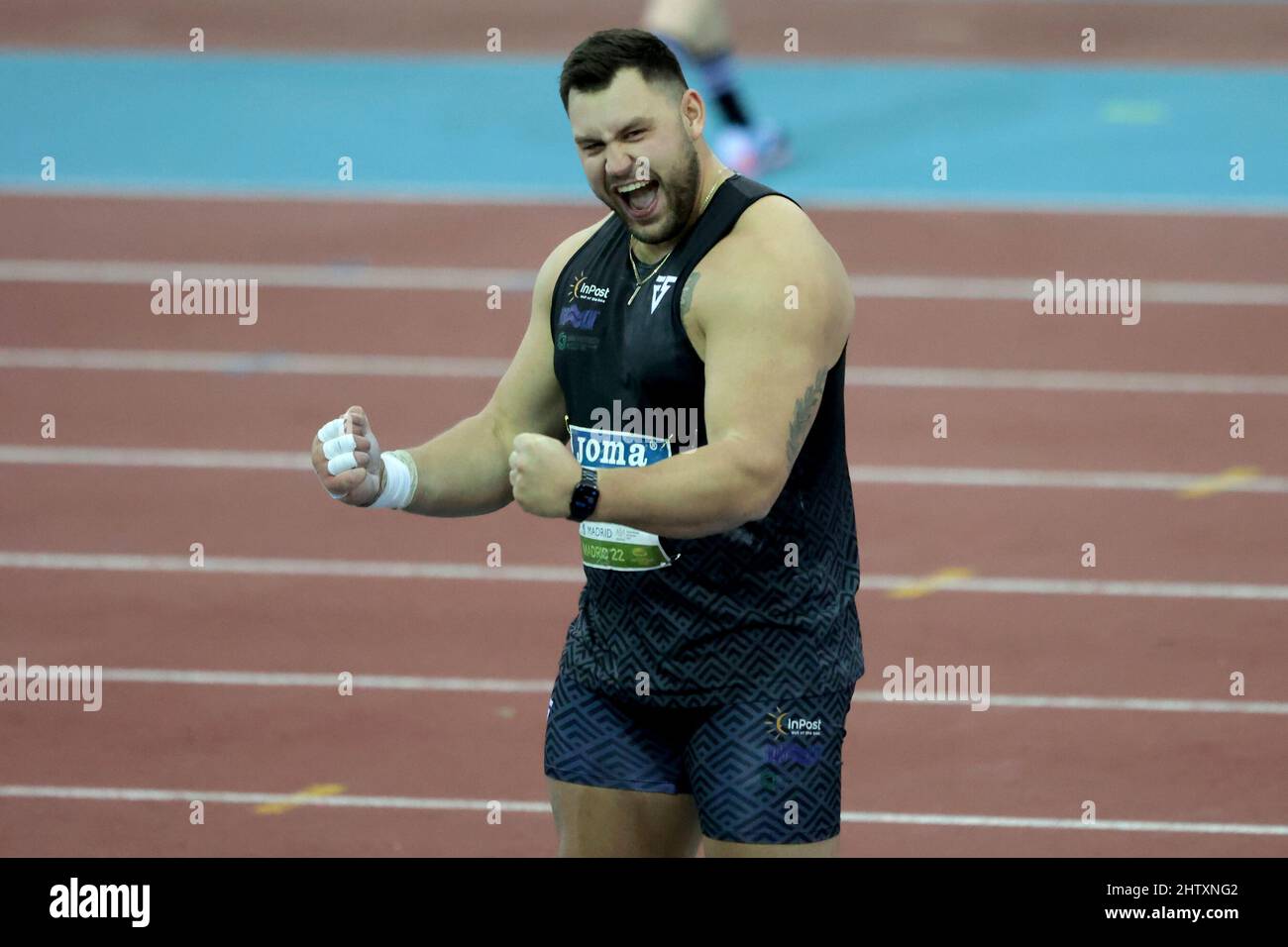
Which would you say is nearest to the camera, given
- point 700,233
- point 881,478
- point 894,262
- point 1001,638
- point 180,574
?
point 700,233

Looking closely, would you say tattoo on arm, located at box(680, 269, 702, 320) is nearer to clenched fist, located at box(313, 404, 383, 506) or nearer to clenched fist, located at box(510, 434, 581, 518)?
clenched fist, located at box(510, 434, 581, 518)

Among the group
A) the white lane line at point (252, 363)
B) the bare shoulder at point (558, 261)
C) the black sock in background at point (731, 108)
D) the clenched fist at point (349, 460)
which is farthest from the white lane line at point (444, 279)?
the clenched fist at point (349, 460)

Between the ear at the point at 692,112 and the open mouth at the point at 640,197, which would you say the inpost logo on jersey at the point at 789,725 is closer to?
the open mouth at the point at 640,197

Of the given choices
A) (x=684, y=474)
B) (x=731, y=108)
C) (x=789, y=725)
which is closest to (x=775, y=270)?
(x=684, y=474)

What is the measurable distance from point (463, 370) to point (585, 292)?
5879 millimetres

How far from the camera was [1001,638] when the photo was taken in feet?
22.2

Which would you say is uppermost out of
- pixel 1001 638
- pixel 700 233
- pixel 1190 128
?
pixel 1190 128

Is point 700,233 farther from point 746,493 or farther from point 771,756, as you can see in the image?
point 771,756

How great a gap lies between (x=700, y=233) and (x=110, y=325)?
7.20m

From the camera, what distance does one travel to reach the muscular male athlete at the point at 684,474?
10.7ft

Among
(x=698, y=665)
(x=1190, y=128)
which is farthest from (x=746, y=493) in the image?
(x=1190, y=128)

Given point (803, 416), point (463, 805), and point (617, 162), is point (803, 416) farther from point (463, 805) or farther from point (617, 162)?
point (463, 805)

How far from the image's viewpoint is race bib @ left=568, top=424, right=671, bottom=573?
11.3 ft

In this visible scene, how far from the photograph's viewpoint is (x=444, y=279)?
1055cm
